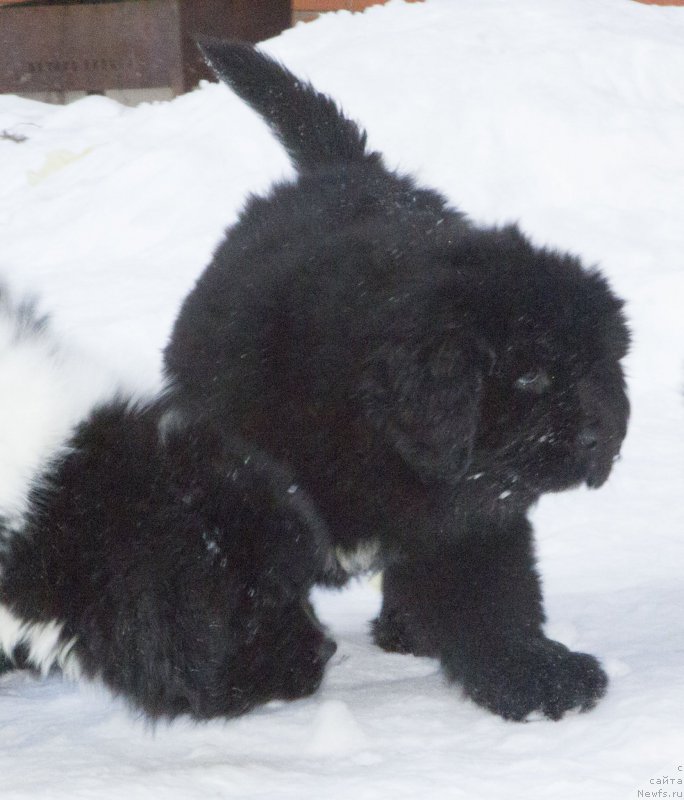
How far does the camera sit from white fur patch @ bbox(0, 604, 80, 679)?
2.16m

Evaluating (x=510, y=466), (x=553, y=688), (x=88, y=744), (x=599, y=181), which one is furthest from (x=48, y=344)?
(x=599, y=181)

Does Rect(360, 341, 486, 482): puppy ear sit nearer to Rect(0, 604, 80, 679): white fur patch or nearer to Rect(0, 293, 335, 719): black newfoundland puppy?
Rect(0, 293, 335, 719): black newfoundland puppy

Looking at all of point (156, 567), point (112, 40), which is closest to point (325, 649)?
point (156, 567)

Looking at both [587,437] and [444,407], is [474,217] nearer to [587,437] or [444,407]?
[587,437]

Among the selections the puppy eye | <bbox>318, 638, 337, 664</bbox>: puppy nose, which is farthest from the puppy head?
<bbox>318, 638, 337, 664</bbox>: puppy nose

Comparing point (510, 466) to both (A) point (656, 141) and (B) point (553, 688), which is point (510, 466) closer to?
(B) point (553, 688)

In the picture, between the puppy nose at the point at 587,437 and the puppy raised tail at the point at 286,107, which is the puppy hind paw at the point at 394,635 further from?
the puppy raised tail at the point at 286,107

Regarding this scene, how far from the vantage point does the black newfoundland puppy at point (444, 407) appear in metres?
2.46

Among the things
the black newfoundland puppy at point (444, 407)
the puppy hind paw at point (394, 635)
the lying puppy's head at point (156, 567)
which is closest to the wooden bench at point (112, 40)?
the black newfoundland puppy at point (444, 407)

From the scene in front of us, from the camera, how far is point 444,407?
7.88 ft

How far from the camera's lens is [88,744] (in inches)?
94.9

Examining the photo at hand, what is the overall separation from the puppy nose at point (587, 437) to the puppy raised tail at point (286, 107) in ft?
4.79

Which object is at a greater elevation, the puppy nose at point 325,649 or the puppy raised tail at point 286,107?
the puppy raised tail at point 286,107

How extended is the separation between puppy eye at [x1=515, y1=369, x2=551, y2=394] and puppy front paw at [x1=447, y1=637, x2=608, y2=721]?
58 centimetres
